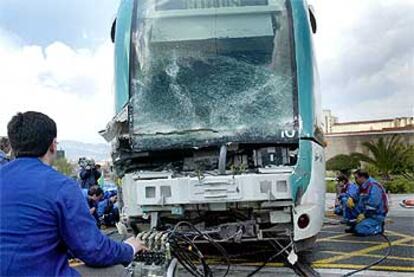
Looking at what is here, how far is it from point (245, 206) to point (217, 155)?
0.71 metres

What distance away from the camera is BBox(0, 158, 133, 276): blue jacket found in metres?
2.25

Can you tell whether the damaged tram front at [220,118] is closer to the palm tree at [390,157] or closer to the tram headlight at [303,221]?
the tram headlight at [303,221]

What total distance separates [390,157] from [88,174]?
552 inches

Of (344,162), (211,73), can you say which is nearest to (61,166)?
(211,73)

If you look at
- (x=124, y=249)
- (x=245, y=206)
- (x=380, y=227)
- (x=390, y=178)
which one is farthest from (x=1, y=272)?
(x=390, y=178)

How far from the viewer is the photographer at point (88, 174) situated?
1002cm

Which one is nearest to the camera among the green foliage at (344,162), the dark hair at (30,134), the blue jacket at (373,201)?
the dark hair at (30,134)

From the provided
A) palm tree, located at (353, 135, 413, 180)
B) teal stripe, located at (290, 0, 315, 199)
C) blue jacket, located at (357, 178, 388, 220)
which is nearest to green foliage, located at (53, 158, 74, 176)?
teal stripe, located at (290, 0, 315, 199)

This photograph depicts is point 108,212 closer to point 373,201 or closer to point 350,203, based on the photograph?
point 350,203

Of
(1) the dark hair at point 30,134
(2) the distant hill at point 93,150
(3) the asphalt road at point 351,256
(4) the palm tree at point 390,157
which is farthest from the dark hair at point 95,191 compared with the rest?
(4) the palm tree at point 390,157

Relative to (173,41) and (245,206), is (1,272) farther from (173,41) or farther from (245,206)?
(173,41)

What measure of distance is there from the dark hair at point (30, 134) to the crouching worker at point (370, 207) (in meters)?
6.73

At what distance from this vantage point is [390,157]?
68.1 ft

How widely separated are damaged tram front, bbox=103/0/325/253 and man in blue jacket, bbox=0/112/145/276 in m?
2.94
